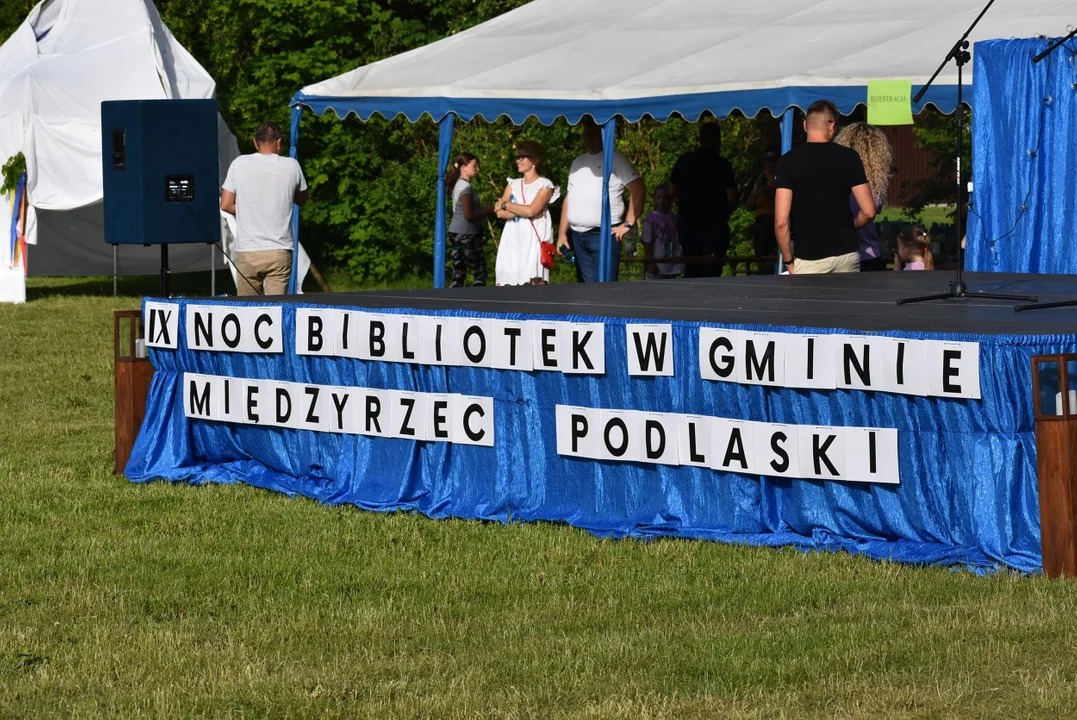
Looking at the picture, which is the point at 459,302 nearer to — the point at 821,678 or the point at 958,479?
the point at 958,479

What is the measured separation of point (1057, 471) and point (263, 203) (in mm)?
6510

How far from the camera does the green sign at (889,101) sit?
10641 mm

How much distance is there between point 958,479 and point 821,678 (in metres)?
1.60

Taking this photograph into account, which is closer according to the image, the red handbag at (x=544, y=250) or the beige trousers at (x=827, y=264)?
the beige trousers at (x=827, y=264)

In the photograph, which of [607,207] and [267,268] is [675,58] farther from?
[267,268]

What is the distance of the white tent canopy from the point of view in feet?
37.1

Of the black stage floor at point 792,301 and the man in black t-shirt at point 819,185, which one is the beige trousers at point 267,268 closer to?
the black stage floor at point 792,301

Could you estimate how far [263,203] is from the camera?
1096 cm

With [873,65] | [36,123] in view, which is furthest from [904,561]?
[36,123]

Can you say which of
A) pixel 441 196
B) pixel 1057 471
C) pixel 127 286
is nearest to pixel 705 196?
pixel 441 196

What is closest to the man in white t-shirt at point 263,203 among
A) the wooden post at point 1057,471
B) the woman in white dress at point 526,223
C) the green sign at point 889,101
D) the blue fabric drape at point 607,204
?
the woman in white dress at point 526,223

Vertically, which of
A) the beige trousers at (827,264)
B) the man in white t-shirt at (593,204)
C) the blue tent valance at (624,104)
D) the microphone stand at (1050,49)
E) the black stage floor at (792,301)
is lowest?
the black stage floor at (792,301)

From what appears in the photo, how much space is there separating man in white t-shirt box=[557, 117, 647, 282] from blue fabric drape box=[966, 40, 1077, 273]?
2.82 meters

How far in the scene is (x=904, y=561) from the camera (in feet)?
19.9
